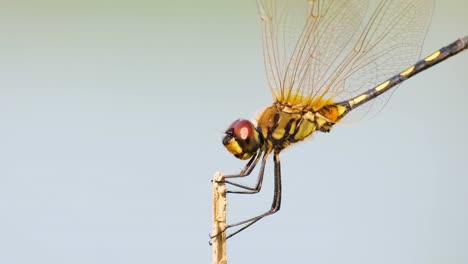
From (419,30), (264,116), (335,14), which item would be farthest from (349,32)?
(264,116)

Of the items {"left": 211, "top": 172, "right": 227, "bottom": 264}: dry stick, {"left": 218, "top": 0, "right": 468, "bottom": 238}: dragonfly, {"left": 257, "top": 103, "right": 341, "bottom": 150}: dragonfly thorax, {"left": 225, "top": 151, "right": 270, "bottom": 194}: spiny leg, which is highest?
{"left": 218, "top": 0, "right": 468, "bottom": 238}: dragonfly

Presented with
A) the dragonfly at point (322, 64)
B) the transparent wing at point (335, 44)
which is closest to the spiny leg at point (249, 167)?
the dragonfly at point (322, 64)

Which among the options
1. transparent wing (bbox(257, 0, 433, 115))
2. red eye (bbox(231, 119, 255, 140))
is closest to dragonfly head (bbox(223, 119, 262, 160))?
red eye (bbox(231, 119, 255, 140))

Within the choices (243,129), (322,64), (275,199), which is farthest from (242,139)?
(322,64)

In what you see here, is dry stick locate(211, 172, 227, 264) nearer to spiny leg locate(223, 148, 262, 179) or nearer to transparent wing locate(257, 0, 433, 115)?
spiny leg locate(223, 148, 262, 179)

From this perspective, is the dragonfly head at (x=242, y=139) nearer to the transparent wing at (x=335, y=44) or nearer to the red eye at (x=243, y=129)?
the red eye at (x=243, y=129)
